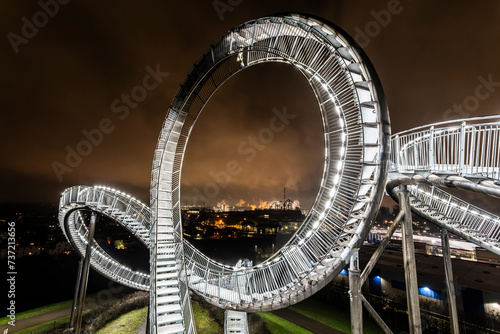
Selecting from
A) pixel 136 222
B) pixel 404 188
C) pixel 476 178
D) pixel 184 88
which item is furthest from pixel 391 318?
pixel 184 88

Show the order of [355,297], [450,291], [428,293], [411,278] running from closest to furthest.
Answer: [355,297] → [411,278] → [450,291] → [428,293]

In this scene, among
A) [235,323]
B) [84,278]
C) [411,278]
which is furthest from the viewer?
[84,278]

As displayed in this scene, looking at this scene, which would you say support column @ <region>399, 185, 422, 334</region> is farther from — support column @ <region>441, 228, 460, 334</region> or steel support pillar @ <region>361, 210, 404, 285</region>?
support column @ <region>441, 228, 460, 334</region>

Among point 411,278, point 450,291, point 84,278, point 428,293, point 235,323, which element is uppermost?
point 411,278

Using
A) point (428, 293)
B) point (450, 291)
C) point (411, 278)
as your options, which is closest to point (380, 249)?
point (411, 278)

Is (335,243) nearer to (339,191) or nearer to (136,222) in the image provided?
(339,191)

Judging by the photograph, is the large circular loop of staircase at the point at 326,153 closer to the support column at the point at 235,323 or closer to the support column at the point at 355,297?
the support column at the point at 355,297

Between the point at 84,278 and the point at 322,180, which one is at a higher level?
the point at 322,180

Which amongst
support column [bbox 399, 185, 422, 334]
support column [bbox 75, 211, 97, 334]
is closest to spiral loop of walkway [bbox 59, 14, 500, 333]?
support column [bbox 399, 185, 422, 334]

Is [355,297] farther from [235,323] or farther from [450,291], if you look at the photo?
[235,323]
